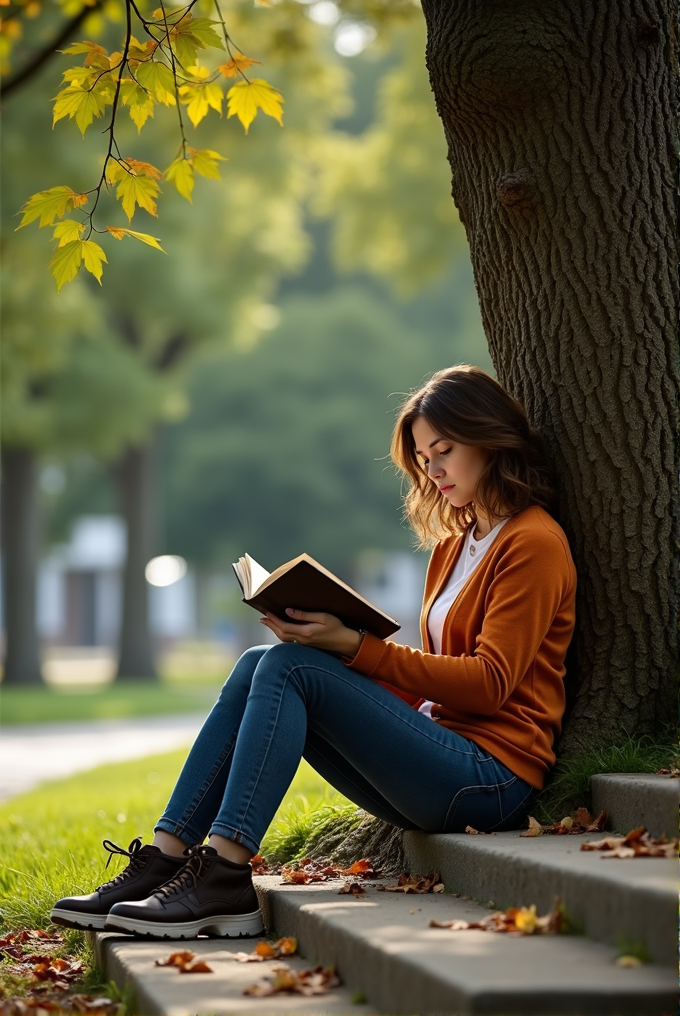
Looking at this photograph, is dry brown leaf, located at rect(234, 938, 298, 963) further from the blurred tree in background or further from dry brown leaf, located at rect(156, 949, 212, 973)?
the blurred tree in background

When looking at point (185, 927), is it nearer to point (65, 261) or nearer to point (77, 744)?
point (65, 261)

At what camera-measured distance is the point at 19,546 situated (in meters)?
19.5

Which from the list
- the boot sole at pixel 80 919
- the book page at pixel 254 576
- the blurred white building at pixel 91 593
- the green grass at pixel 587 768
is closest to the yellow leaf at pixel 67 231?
the book page at pixel 254 576

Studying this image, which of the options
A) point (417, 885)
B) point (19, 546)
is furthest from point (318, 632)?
point (19, 546)

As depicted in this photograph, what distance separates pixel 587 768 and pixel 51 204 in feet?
7.99

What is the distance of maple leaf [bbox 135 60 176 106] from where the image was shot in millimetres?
4270

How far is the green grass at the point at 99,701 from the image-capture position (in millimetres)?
15445

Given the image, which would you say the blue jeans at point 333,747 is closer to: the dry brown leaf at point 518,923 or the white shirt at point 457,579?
the white shirt at point 457,579

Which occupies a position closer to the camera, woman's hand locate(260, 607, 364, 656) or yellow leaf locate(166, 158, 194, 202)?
woman's hand locate(260, 607, 364, 656)

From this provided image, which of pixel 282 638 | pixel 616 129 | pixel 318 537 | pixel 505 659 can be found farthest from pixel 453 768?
pixel 318 537

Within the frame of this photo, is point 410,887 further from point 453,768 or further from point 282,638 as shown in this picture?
point 282,638

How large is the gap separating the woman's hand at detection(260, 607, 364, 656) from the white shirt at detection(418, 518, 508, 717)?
1.35 feet

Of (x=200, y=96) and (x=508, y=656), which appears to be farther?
(x=200, y=96)

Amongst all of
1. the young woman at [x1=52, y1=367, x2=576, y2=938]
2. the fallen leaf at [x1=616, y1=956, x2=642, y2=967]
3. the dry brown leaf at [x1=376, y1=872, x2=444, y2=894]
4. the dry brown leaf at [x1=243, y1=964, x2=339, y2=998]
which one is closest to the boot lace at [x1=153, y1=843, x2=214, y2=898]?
the young woman at [x1=52, y1=367, x2=576, y2=938]
